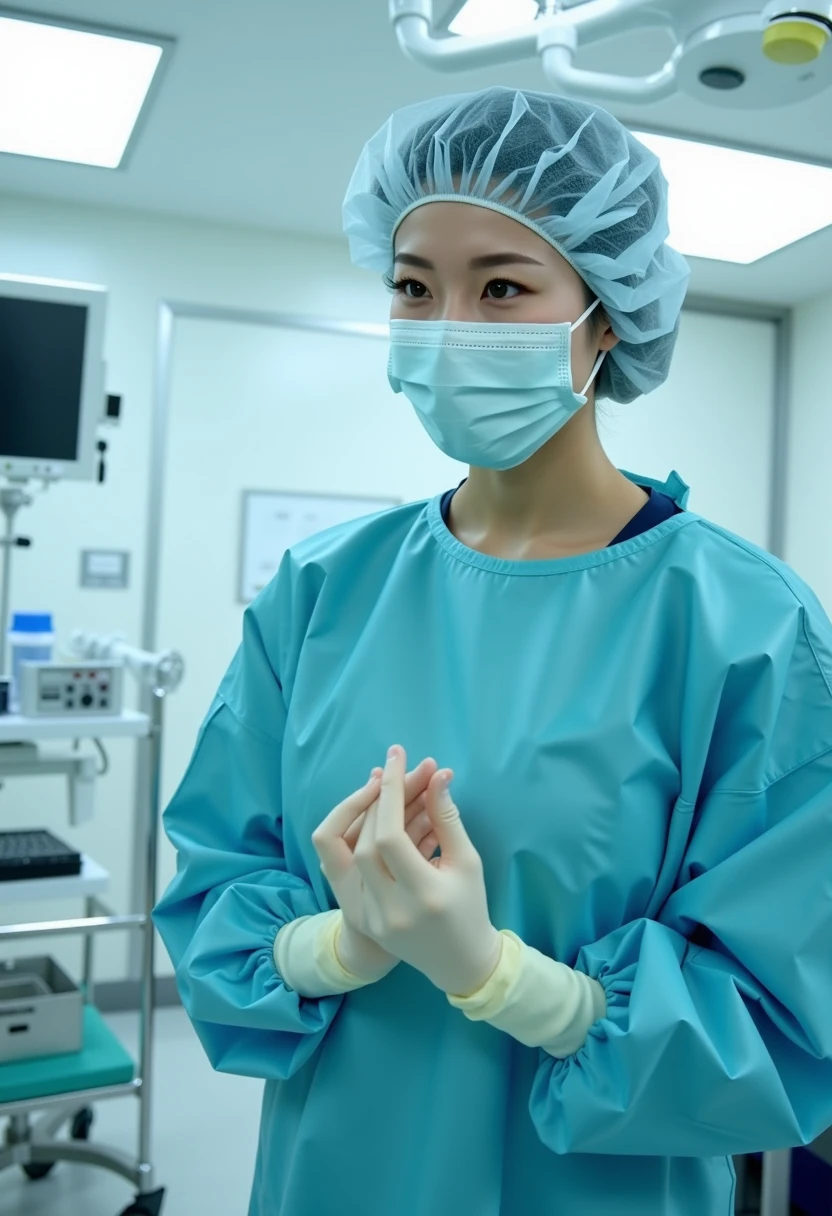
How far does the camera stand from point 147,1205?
198 cm

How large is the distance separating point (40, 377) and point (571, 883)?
163 cm

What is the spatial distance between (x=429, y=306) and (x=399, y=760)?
0.40m

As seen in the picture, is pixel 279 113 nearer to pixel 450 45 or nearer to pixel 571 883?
pixel 450 45

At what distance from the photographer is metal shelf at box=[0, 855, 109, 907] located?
184 centimetres

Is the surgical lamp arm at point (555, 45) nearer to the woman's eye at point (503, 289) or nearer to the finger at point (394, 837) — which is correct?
the woman's eye at point (503, 289)

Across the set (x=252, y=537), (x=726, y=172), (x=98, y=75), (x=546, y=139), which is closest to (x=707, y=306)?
(x=726, y=172)

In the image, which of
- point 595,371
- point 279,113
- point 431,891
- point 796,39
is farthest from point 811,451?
point 431,891

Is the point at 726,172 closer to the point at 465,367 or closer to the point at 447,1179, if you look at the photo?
the point at 465,367

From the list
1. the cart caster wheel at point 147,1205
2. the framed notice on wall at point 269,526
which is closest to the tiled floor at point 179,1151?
the cart caster wheel at point 147,1205

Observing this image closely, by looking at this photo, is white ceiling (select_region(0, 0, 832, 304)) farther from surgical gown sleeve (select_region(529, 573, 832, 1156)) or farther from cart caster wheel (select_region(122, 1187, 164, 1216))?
cart caster wheel (select_region(122, 1187, 164, 1216))

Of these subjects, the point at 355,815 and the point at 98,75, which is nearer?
the point at 355,815

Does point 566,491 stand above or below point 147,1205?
above

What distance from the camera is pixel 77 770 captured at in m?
1.99

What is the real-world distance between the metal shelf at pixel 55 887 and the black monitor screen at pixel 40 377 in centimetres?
79
